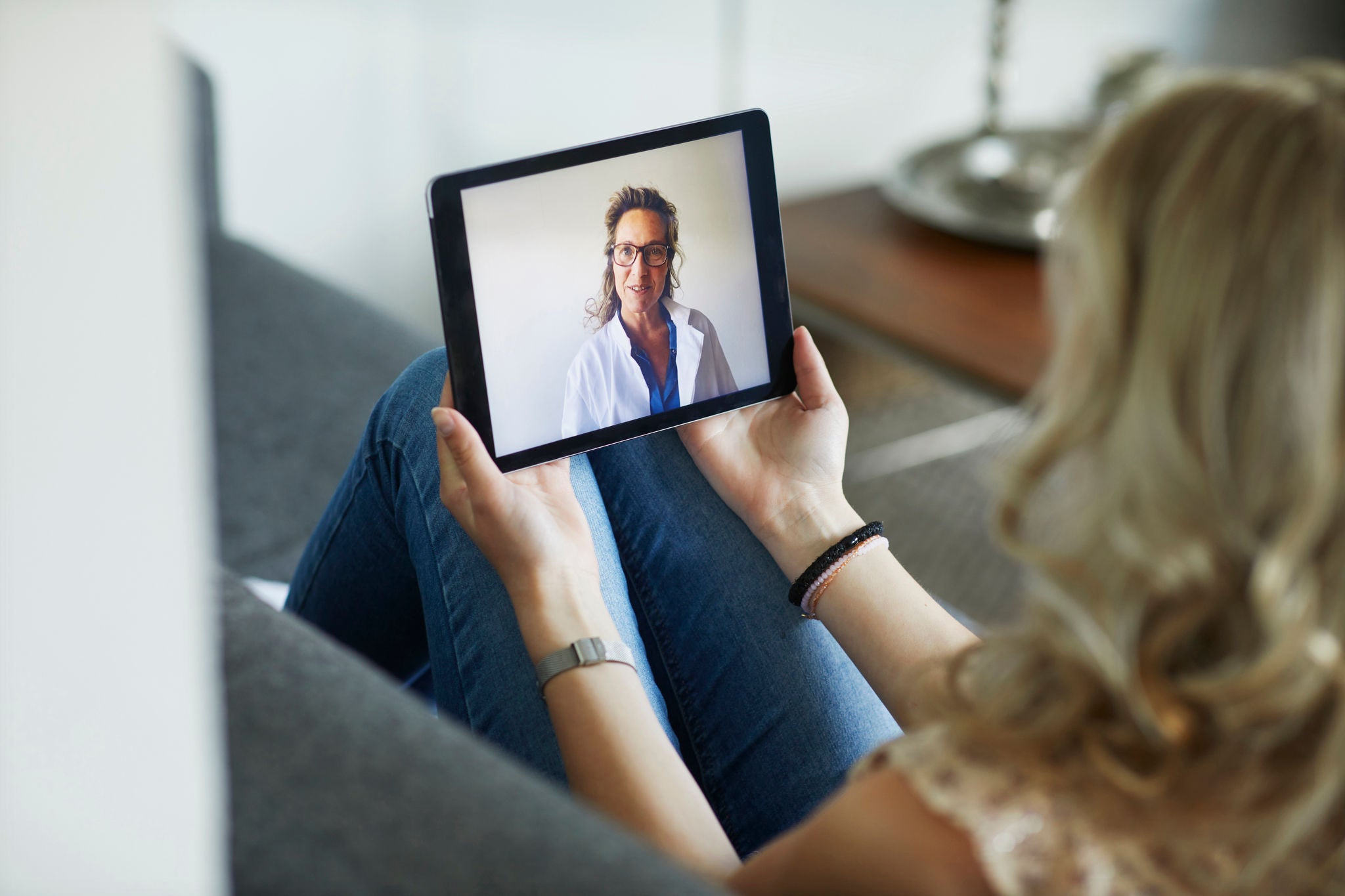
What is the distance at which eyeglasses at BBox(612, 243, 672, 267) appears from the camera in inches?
29.5

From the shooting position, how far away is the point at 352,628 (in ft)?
2.91

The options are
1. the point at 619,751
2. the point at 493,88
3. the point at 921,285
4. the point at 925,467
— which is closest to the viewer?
the point at 619,751

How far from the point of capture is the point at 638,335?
77 centimetres

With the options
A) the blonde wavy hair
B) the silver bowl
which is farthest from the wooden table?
the blonde wavy hair

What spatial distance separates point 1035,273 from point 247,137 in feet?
4.10

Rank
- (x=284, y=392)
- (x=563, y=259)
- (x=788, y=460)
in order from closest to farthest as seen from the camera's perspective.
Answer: (x=563, y=259), (x=788, y=460), (x=284, y=392)

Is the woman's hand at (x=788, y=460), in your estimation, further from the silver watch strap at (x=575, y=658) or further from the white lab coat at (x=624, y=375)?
the silver watch strap at (x=575, y=658)

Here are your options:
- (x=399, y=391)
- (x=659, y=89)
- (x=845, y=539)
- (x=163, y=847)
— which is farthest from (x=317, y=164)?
(x=163, y=847)

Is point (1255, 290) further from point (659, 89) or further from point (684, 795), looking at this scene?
point (659, 89)

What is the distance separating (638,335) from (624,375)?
31mm

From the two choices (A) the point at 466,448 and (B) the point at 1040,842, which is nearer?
(B) the point at 1040,842

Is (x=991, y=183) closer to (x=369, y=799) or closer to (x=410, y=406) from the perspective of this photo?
(x=410, y=406)

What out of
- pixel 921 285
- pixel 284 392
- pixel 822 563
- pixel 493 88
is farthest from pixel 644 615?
pixel 493 88

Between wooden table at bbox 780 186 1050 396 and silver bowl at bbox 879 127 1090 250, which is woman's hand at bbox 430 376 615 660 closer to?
wooden table at bbox 780 186 1050 396
